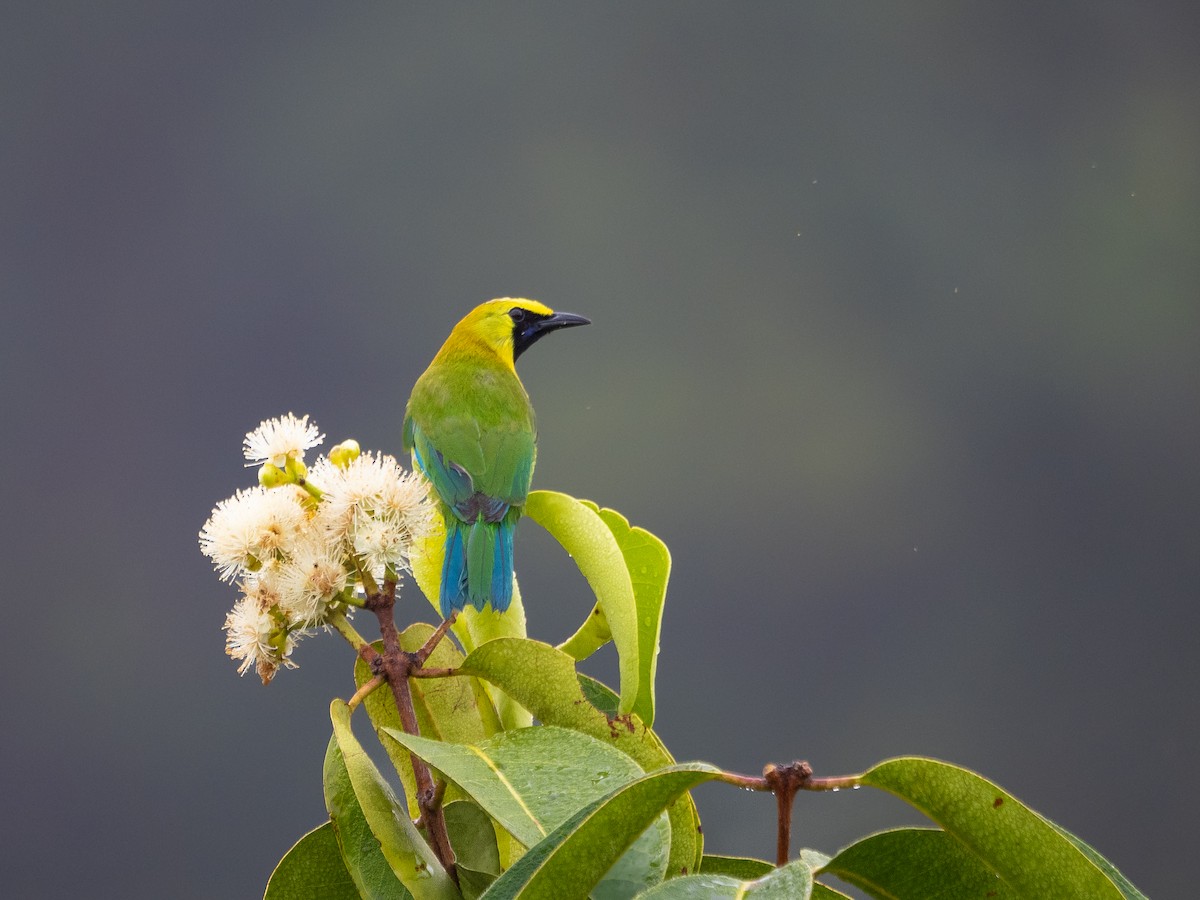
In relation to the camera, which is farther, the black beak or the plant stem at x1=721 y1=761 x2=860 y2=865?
the black beak

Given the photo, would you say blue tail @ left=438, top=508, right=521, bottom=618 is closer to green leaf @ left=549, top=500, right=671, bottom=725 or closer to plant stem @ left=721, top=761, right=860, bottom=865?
green leaf @ left=549, top=500, right=671, bottom=725

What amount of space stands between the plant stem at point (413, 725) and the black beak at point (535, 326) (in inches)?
43.4

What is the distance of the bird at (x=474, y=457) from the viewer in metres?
1.01

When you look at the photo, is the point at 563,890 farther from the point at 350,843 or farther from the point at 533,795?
the point at 350,843

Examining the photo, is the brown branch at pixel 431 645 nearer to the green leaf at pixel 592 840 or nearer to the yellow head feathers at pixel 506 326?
the green leaf at pixel 592 840

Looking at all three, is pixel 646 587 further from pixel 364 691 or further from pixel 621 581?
pixel 364 691

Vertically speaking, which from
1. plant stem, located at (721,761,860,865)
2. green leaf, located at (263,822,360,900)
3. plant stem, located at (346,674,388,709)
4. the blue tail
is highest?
the blue tail

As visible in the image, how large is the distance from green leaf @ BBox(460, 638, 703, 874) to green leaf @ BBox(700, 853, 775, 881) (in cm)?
7

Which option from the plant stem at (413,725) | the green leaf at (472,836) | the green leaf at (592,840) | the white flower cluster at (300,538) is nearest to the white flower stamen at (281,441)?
the white flower cluster at (300,538)

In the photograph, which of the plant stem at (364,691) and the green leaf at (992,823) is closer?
the green leaf at (992,823)

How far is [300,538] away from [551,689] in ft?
0.63

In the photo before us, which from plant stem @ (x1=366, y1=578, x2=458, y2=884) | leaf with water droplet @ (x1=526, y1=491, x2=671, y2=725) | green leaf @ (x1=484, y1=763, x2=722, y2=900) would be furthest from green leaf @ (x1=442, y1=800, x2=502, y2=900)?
green leaf @ (x1=484, y1=763, x2=722, y2=900)

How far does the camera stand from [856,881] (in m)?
0.64

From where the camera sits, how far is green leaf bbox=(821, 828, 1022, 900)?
2.08 feet
